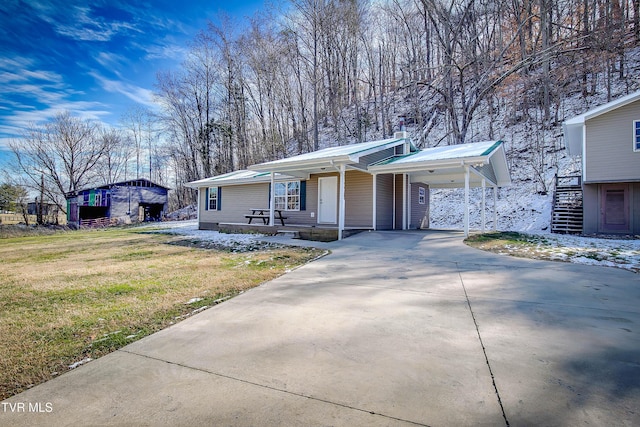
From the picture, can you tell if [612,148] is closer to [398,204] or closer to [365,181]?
[398,204]

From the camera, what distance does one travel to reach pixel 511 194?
1688cm

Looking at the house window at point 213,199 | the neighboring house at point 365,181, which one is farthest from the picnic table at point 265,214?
the house window at point 213,199

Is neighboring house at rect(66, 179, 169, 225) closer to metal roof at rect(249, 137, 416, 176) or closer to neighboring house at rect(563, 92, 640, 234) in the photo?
metal roof at rect(249, 137, 416, 176)

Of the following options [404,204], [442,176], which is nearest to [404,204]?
[404,204]

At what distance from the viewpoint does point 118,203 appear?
2581cm

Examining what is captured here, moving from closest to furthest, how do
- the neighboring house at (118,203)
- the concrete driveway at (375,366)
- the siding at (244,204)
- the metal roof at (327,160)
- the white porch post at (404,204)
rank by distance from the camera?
the concrete driveway at (375,366), the metal roof at (327,160), the white porch post at (404,204), the siding at (244,204), the neighboring house at (118,203)

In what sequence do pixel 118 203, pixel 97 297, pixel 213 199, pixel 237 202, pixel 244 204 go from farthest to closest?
pixel 118 203
pixel 213 199
pixel 237 202
pixel 244 204
pixel 97 297

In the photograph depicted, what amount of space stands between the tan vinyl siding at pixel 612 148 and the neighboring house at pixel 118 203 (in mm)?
29495

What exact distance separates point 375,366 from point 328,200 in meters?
10.3

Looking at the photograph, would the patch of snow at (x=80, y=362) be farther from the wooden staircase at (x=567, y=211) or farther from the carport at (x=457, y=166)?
the wooden staircase at (x=567, y=211)

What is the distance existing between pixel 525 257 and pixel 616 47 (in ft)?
58.8

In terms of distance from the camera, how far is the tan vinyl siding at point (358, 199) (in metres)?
11.7

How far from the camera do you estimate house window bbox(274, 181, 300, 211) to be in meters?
13.4

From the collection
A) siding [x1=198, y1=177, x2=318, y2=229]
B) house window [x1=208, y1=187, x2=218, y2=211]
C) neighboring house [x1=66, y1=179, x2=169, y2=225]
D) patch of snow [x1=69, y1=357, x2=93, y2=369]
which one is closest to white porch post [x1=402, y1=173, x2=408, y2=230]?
siding [x1=198, y1=177, x2=318, y2=229]
